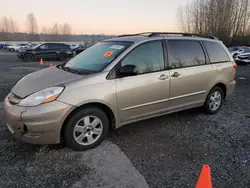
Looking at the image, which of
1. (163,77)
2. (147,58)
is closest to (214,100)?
(163,77)

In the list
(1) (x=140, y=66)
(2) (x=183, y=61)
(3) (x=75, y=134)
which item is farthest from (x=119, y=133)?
(2) (x=183, y=61)

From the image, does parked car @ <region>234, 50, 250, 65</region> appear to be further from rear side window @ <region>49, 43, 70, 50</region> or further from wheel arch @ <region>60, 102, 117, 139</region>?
wheel arch @ <region>60, 102, 117, 139</region>

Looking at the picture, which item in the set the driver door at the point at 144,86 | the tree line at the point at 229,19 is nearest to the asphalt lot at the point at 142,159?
the driver door at the point at 144,86

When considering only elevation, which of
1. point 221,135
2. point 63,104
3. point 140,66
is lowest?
point 221,135

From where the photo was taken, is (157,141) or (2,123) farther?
(2,123)

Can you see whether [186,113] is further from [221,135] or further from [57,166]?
[57,166]

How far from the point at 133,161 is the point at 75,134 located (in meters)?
0.91

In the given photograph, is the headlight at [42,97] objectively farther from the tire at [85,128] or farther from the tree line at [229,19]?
the tree line at [229,19]

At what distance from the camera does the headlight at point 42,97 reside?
9.25 ft

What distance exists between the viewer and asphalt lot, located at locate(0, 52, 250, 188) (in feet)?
8.30

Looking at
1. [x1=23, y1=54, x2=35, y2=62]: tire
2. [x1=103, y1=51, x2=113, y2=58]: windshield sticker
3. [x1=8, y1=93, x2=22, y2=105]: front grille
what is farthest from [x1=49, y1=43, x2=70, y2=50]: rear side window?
[x1=8, y1=93, x2=22, y2=105]: front grille

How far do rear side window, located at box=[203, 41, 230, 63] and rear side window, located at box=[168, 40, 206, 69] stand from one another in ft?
0.76

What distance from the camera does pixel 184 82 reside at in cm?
397

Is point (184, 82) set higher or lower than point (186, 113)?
higher
